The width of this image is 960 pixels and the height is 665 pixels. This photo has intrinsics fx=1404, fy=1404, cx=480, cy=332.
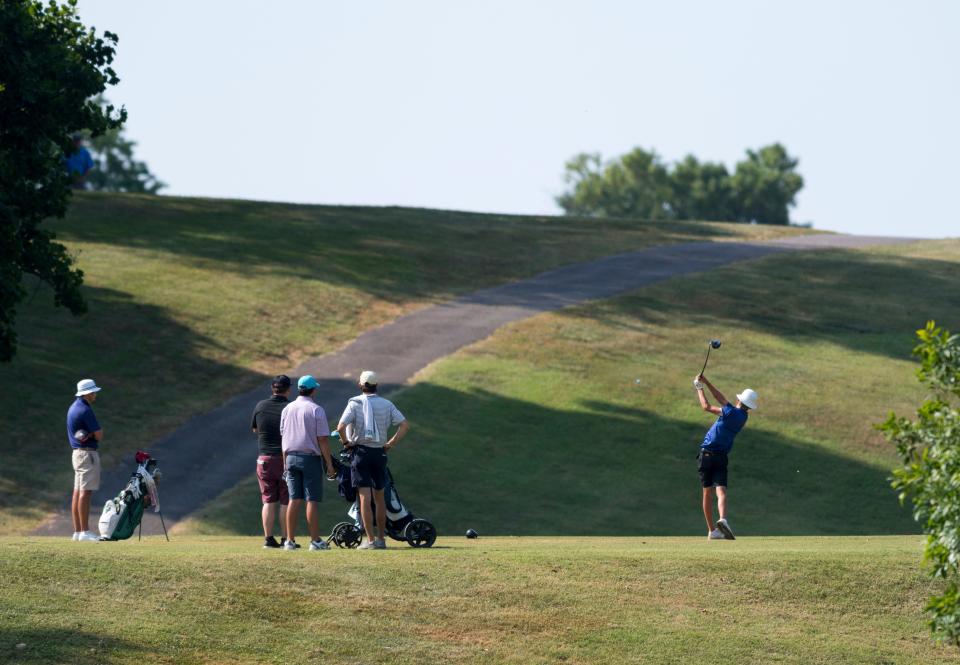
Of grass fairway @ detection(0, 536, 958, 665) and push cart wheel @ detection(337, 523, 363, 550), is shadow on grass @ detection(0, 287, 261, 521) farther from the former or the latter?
grass fairway @ detection(0, 536, 958, 665)

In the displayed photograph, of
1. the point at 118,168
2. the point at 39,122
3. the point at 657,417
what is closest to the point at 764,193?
the point at 118,168

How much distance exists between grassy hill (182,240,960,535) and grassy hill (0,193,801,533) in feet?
13.8

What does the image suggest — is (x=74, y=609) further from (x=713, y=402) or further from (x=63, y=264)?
(x=713, y=402)

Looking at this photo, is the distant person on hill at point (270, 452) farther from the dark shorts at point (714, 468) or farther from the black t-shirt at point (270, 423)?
the dark shorts at point (714, 468)

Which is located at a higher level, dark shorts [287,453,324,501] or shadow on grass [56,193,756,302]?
shadow on grass [56,193,756,302]

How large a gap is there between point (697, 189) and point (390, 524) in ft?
361

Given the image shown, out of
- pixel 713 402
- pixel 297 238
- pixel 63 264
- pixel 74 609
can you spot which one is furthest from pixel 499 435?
pixel 297 238

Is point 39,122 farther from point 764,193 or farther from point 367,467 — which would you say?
point 764,193

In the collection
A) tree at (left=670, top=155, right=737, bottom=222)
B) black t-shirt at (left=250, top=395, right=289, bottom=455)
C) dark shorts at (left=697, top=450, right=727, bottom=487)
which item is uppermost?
tree at (left=670, top=155, right=737, bottom=222)

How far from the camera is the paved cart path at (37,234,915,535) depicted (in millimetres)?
27297

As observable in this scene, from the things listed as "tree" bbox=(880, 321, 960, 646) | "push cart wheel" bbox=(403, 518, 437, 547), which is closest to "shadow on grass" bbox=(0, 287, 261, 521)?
"push cart wheel" bbox=(403, 518, 437, 547)

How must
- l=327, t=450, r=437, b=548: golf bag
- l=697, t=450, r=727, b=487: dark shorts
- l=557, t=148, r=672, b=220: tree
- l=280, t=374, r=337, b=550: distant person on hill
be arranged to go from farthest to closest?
1. l=557, t=148, r=672, b=220: tree
2. l=697, t=450, r=727, b=487: dark shorts
3. l=327, t=450, r=437, b=548: golf bag
4. l=280, t=374, r=337, b=550: distant person on hill

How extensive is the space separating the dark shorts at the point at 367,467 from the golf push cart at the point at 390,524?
212mm

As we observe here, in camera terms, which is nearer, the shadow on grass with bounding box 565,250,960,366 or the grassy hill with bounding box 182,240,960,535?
the grassy hill with bounding box 182,240,960,535
